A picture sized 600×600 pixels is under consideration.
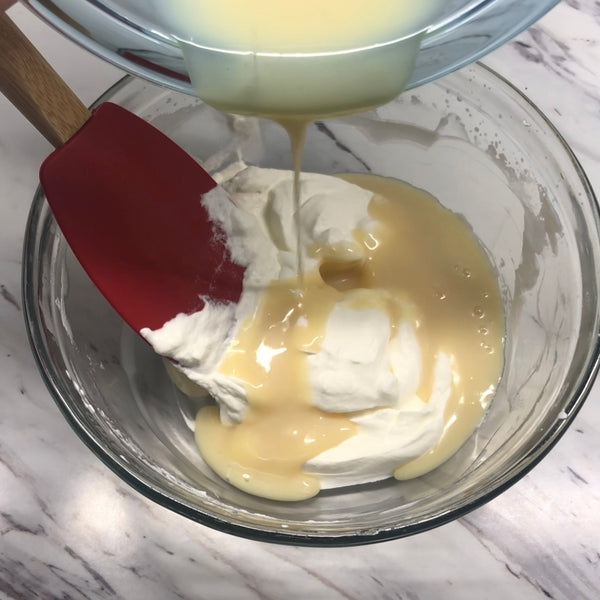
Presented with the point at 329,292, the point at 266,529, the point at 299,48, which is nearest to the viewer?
the point at 299,48

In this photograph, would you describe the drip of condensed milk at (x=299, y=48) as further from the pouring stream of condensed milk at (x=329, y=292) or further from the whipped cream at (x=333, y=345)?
the whipped cream at (x=333, y=345)

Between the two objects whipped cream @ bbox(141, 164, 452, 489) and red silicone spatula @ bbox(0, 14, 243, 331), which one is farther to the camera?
whipped cream @ bbox(141, 164, 452, 489)

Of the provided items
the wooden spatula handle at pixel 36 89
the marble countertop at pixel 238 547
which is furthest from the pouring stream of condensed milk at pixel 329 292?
the wooden spatula handle at pixel 36 89

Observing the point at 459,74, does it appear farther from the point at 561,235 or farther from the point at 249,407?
the point at 249,407

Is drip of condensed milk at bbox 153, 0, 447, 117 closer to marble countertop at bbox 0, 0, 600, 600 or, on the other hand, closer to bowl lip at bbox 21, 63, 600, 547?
bowl lip at bbox 21, 63, 600, 547

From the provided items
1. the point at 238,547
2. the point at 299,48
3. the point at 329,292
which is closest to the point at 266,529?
the point at 238,547

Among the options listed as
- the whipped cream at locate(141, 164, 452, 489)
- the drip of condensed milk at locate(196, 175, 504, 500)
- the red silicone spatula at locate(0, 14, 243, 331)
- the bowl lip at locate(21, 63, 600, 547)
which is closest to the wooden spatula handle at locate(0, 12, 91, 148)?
the red silicone spatula at locate(0, 14, 243, 331)

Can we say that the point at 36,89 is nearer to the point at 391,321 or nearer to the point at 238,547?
the point at 391,321
